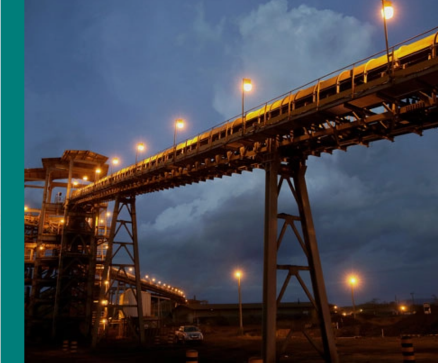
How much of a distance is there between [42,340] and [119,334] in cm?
828

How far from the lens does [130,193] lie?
35.2m

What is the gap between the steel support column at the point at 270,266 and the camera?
17.4 meters

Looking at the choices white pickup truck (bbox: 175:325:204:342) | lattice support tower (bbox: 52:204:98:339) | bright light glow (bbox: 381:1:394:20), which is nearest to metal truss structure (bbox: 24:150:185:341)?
lattice support tower (bbox: 52:204:98:339)

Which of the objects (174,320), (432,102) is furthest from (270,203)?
(174,320)

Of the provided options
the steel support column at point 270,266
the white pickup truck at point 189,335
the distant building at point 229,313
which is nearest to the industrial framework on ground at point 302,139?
the steel support column at point 270,266

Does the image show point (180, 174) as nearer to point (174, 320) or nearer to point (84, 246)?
point (84, 246)

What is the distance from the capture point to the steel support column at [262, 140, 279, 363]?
1744 cm

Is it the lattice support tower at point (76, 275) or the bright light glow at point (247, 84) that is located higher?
the bright light glow at point (247, 84)

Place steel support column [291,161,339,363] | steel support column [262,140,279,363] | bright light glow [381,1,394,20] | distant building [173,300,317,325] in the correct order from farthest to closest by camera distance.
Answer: distant building [173,300,317,325]
steel support column [291,161,339,363]
steel support column [262,140,279,363]
bright light glow [381,1,394,20]

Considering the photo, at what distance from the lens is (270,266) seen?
714 inches

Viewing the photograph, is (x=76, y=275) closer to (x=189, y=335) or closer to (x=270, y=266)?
(x=189, y=335)

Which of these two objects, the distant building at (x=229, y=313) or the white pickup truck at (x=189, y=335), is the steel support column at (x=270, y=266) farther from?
the distant building at (x=229, y=313)

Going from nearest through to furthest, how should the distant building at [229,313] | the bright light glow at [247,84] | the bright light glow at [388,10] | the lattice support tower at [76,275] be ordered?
the bright light glow at [388,10] → the bright light glow at [247,84] → the lattice support tower at [76,275] → the distant building at [229,313]

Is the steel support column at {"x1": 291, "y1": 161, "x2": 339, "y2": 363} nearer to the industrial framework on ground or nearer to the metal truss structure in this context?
the industrial framework on ground
